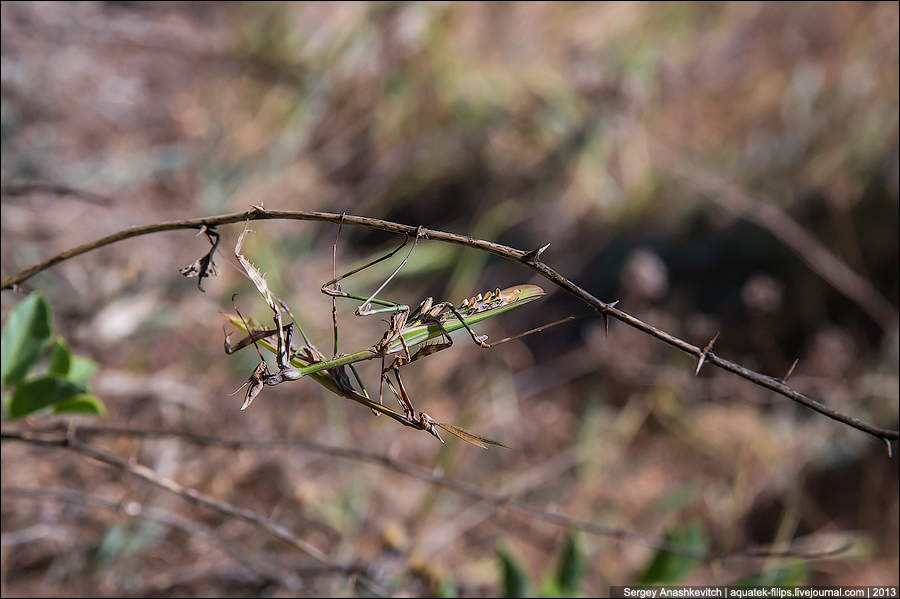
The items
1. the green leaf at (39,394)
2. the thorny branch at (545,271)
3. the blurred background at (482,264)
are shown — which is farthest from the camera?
the blurred background at (482,264)

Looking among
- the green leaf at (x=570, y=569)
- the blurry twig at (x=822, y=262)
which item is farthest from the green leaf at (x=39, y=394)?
the blurry twig at (x=822, y=262)

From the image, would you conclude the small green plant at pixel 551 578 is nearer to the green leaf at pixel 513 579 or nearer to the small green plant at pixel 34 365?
the green leaf at pixel 513 579

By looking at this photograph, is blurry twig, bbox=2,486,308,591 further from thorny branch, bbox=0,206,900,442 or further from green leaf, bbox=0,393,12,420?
thorny branch, bbox=0,206,900,442

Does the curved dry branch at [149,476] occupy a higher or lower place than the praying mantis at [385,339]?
lower

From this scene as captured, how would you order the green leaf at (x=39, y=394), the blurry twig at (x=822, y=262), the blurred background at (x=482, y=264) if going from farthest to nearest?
1. the blurry twig at (x=822, y=262)
2. the blurred background at (x=482, y=264)
3. the green leaf at (x=39, y=394)

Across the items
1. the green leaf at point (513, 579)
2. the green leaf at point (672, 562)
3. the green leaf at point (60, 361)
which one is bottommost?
the green leaf at point (513, 579)

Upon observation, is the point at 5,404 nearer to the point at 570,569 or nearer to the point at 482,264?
the point at 570,569

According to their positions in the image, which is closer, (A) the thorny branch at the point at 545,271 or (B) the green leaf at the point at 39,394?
(A) the thorny branch at the point at 545,271
